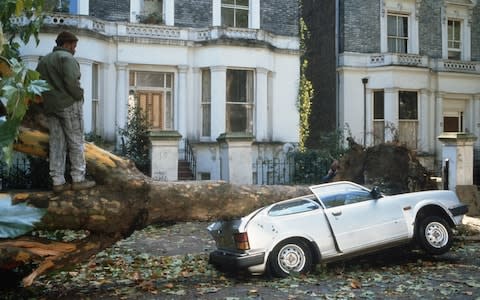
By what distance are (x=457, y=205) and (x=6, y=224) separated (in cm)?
894

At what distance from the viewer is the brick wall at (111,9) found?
1742 centimetres

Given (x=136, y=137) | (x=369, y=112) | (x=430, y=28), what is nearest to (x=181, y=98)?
(x=136, y=137)

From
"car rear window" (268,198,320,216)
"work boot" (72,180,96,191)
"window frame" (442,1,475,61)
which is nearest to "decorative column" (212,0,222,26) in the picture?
"window frame" (442,1,475,61)

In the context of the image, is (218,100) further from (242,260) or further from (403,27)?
(242,260)

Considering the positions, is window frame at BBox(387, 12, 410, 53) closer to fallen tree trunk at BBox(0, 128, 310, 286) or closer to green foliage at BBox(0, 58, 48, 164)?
fallen tree trunk at BBox(0, 128, 310, 286)

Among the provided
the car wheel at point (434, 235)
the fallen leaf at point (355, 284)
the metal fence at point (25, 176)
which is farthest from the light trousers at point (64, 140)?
the metal fence at point (25, 176)

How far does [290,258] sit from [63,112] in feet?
12.6

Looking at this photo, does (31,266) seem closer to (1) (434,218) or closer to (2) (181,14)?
(1) (434,218)

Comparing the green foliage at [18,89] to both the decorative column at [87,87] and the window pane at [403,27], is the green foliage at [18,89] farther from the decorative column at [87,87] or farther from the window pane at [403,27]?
the window pane at [403,27]

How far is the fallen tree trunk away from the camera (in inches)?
260

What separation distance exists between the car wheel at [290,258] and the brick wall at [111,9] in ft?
40.6

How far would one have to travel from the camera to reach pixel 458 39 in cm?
2391

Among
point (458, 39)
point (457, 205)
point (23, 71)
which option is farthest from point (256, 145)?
point (23, 71)

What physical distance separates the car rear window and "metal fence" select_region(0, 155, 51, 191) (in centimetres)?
637
